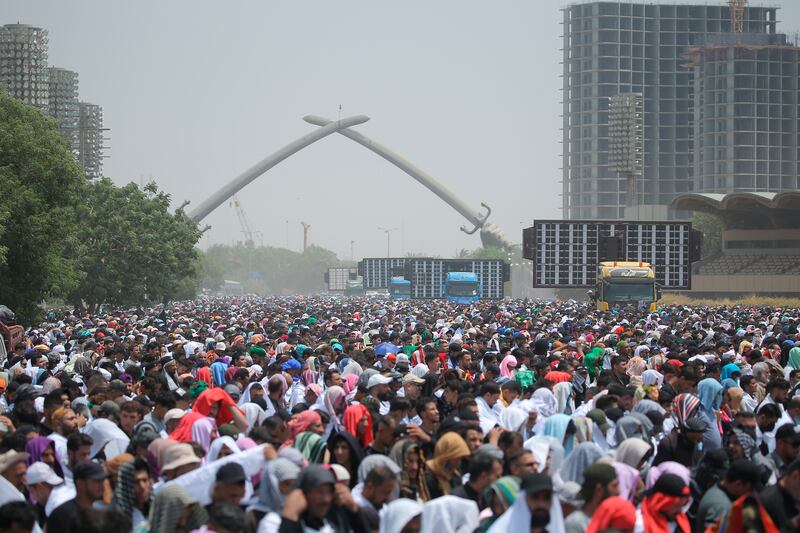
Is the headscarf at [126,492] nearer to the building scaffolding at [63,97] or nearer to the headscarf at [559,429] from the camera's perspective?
the headscarf at [559,429]

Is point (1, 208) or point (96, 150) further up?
point (96, 150)

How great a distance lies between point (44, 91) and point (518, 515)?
82554mm

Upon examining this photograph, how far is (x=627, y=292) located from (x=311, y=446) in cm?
4234

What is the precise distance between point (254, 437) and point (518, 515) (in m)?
3.11

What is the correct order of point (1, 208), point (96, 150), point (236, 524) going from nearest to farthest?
point (236, 524) → point (1, 208) → point (96, 150)

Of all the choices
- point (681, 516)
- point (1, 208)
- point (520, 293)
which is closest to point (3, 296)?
point (1, 208)

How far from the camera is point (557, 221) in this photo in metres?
53.3

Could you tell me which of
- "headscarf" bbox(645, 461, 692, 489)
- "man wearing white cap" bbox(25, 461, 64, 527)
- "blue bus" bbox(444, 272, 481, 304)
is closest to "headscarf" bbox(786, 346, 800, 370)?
"headscarf" bbox(645, 461, 692, 489)

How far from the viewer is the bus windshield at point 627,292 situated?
50594 mm

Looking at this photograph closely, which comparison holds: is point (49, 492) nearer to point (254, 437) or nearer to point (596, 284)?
point (254, 437)

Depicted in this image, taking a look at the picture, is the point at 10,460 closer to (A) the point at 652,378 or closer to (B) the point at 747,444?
(B) the point at 747,444

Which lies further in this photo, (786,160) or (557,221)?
(786,160)

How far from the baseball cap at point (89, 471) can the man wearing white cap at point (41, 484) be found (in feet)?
1.70

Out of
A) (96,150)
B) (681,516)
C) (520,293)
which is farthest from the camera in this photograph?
(520,293)
